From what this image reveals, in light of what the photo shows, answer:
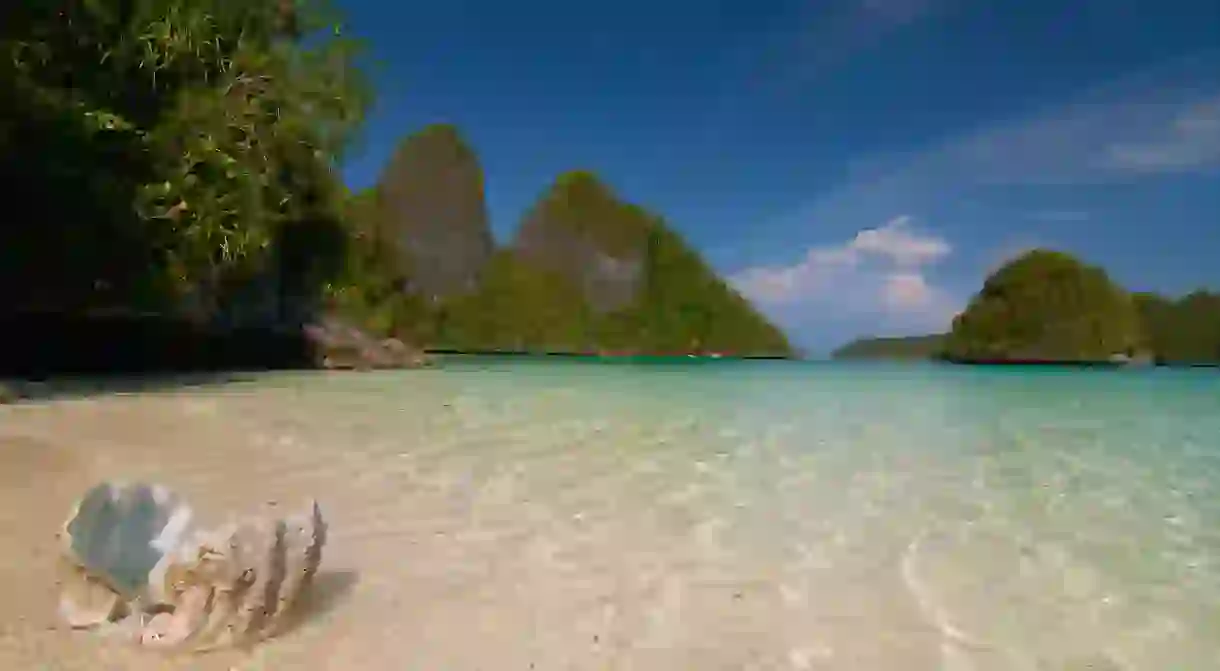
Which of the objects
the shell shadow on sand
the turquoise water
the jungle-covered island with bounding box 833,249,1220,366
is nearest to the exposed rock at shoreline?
the turquoise water

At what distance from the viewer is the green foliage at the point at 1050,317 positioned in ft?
222

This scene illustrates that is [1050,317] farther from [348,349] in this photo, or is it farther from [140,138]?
[140,138]

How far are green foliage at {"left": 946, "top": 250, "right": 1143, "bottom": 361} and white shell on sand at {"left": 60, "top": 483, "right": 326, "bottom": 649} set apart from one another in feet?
248

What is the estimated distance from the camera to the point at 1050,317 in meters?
69.3

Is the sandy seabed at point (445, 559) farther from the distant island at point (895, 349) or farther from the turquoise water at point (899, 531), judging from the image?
the distant island at point (895, 349)

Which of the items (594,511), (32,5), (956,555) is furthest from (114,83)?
(956,555)

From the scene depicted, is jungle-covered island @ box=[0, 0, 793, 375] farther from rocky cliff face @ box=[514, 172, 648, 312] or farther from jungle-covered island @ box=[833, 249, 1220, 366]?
rocky cliff face @ box=[514, 172, 648, 312]

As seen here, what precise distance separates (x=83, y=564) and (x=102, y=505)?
0.16 metres

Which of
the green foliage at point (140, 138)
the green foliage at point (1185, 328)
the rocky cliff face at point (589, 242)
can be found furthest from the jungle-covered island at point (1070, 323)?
the green foliage at point (140, 138)

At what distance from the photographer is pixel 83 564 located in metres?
2.07

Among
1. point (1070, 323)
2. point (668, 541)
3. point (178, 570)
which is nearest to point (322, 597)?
point (178, 570)

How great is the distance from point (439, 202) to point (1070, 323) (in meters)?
75.3

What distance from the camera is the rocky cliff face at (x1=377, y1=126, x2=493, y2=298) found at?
107750 millimetres

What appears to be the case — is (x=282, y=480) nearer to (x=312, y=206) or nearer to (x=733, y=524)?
(x=733, y=524)
